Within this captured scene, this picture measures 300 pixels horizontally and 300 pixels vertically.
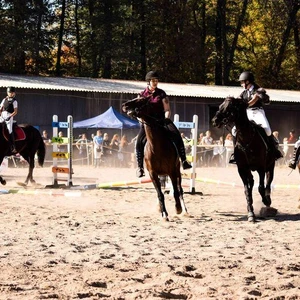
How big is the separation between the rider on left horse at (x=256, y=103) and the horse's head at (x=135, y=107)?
2008 mm

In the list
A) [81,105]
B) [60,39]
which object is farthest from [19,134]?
[60,39]

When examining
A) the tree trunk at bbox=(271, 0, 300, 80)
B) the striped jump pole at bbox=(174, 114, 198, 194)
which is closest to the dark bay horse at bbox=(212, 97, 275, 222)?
the striped jump pole at bbox=(174, 114, 198, 194)

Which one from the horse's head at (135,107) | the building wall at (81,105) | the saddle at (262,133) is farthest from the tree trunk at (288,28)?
the horse's head at (135,107)

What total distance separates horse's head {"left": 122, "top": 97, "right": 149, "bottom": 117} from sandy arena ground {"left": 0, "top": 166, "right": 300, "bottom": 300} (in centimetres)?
188

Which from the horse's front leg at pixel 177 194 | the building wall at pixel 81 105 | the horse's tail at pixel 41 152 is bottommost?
the horse's front leg at pixel 177 194

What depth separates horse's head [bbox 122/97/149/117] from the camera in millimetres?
13453

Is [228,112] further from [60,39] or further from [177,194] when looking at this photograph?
[60,39]

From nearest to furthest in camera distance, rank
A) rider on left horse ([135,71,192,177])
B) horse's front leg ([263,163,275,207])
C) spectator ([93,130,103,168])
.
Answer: rider on left horse ([135,71,192,177]) < horse's front leg ([263,163,275,207]) < spectator ([93,130,103,168])

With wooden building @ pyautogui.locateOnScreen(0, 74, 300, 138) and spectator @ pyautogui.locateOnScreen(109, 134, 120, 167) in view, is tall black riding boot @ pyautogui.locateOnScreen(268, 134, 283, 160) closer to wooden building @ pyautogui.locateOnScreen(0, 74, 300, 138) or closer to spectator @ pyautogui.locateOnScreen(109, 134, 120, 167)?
spectator @ pyautogui.locateOnScreen(109, 134, 120, 167)

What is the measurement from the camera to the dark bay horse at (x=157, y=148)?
13.6m

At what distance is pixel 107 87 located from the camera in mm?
44875

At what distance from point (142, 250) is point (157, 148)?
4.14m

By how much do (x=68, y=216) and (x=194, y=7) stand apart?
158ft

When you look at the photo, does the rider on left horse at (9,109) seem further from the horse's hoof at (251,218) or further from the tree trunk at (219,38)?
the tree trunk at (219,38)
